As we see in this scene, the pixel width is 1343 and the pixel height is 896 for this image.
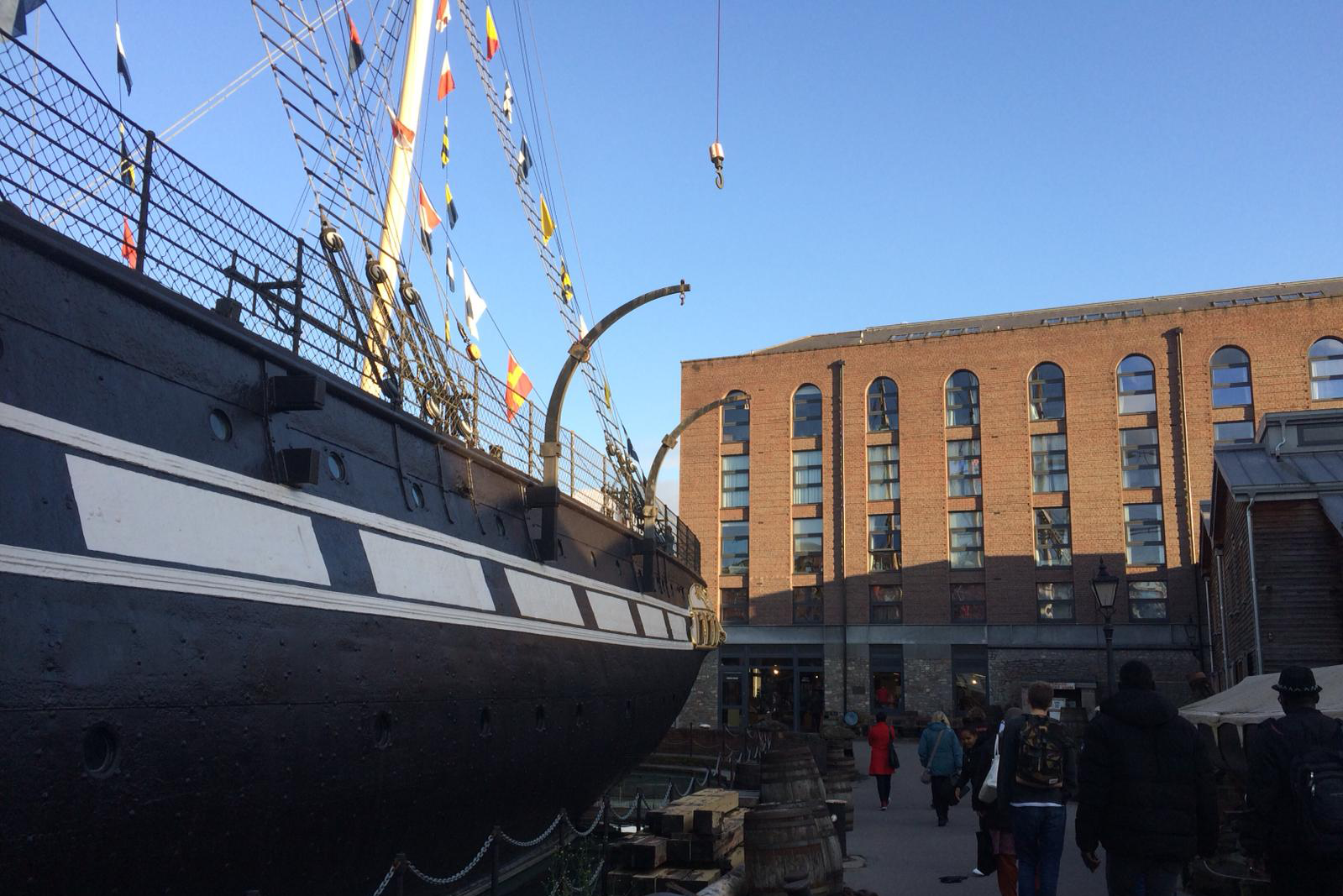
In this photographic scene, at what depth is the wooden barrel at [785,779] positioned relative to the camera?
8992 mm

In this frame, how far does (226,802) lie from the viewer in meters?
5.81

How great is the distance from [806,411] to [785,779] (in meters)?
34.8

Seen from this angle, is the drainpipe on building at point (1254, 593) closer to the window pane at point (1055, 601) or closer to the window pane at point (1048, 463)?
the window pane at point (1055, 601)

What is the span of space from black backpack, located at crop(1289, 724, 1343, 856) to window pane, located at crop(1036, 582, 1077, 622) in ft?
115

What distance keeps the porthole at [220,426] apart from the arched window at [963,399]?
37.1 m

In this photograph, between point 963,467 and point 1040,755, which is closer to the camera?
point 1040,755

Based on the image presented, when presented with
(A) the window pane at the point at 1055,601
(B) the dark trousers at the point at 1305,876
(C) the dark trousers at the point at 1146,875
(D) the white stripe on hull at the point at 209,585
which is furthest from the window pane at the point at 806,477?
(C) the dark trousers at the point at 1146,875

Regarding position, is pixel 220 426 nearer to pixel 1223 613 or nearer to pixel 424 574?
pixel 424 574

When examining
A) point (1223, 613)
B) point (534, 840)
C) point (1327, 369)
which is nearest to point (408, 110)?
point (534, 840)

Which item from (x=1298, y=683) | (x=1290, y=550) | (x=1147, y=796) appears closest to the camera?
(x=1147, y=796)

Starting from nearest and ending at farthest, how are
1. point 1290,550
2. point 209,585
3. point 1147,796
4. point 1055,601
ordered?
point 1147,796 < point 209,585 < point 1290,550 < point 1055,601

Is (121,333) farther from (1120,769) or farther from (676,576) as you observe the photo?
(676,576)

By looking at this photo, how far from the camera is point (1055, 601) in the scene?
38312 millimetres

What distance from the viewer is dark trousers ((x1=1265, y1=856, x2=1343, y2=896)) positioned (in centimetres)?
494
